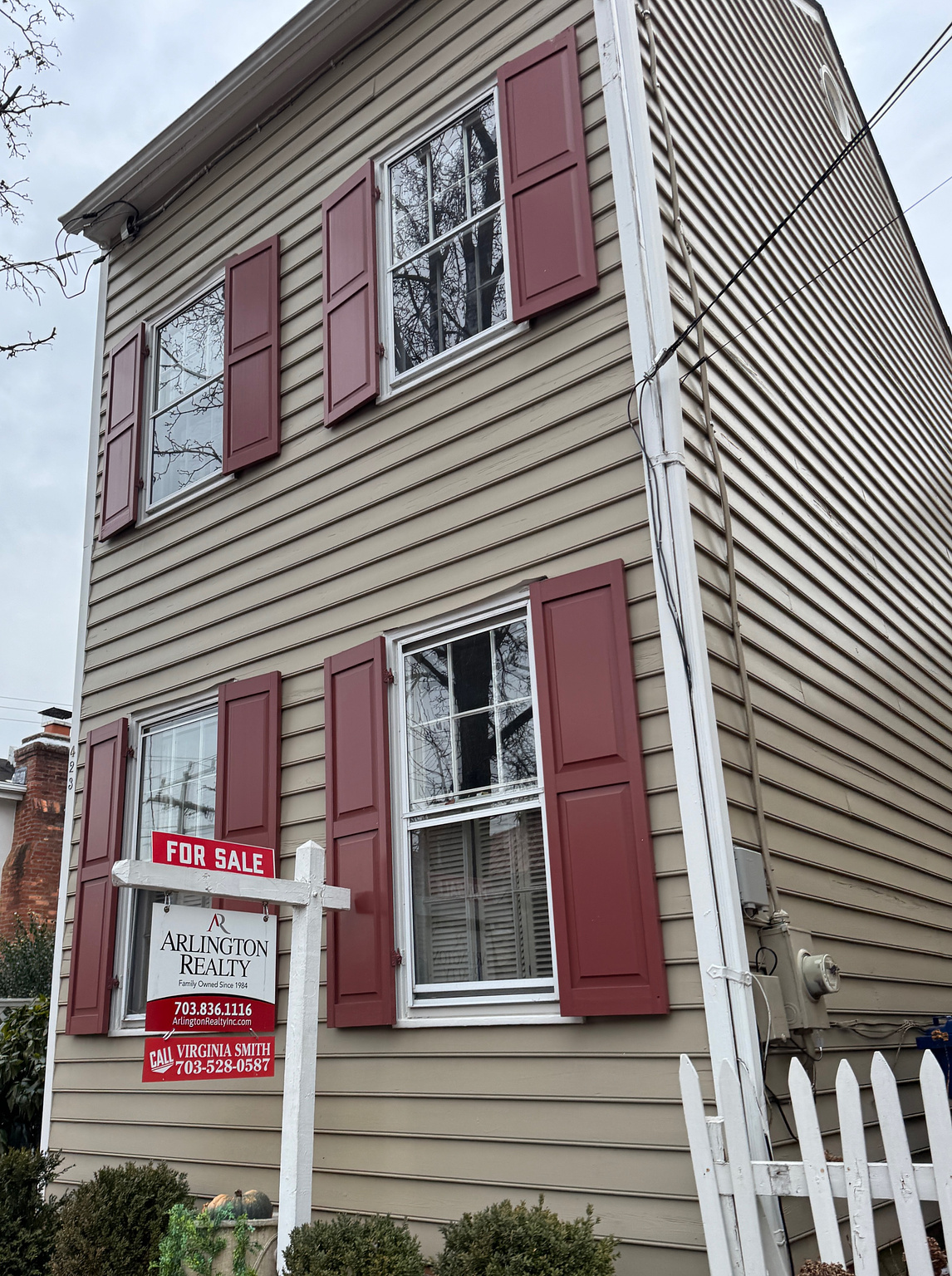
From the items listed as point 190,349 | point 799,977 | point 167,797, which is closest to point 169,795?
point 167,797

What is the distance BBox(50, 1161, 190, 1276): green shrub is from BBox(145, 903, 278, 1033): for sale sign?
49.3 inches

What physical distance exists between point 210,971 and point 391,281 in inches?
148

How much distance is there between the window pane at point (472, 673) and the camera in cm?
500

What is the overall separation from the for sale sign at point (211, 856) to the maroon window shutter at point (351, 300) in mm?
2542

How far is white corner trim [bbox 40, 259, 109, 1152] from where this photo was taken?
6.82 meters

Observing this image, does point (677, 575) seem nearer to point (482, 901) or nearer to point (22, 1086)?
point (482, 901)

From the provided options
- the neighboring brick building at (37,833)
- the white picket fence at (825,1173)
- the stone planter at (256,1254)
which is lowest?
the stone planter at (256,1254)

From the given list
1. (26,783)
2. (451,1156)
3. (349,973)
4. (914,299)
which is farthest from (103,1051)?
(26,783)

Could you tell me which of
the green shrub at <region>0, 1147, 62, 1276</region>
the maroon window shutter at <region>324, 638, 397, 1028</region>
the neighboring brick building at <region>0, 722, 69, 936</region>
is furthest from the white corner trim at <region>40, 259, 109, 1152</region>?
the neighboring brick building at <region>0, 722, 69, 936</region>

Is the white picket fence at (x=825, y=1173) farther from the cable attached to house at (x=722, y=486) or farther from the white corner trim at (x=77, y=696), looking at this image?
the white corner trim at (x=77, y=696)

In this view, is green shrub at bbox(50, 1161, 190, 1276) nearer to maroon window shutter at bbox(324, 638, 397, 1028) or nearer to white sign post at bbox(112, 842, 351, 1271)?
white sign post at bbox(112, 842, 351, 1271)

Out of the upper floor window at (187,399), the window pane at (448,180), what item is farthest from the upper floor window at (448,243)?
the upper floor window at (187,399)

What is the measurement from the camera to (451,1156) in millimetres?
4508

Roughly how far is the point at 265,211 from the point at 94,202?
188 centimetres
